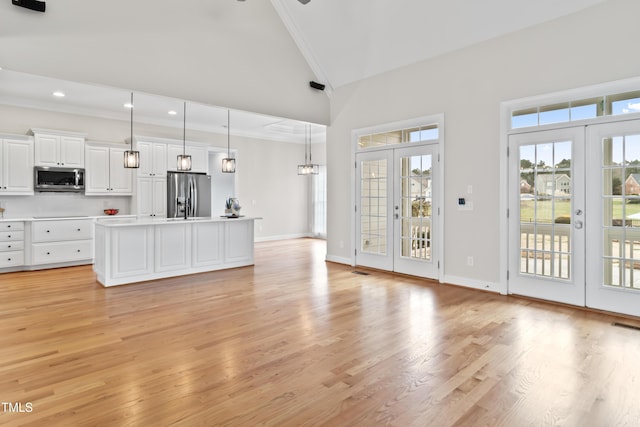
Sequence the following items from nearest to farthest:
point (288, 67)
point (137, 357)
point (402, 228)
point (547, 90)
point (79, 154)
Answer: point (137, 357) → point (547, 90) → point (402, 228) → point (288, 67) → point (79, 154)

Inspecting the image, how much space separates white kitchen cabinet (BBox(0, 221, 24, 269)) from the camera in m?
5.87

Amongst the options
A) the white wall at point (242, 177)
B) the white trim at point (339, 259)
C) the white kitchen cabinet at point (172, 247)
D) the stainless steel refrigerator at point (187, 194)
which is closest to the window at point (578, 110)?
the white trim at point (339, 259)

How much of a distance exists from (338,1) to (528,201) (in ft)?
12.5

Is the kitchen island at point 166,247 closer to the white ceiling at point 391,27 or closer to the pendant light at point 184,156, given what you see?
the pendant light at point 184,156

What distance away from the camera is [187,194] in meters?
7.87

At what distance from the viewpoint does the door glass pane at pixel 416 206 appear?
5.31 meters

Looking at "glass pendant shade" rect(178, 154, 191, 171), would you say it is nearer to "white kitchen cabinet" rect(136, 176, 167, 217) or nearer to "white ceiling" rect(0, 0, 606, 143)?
"white ceiling" rect(0, 0, 606, 143)

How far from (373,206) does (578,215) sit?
2894mm

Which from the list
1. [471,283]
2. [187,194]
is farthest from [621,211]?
[187,194]

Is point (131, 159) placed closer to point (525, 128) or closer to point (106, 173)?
point (106, 173)

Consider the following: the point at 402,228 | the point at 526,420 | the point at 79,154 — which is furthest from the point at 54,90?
the point at 526,420

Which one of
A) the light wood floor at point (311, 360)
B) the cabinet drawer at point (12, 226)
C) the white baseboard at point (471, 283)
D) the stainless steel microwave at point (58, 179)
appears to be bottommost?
the light wood floor at point (311, 360)

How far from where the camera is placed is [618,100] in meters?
3.69

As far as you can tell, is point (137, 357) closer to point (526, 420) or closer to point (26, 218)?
point (526, 420)
